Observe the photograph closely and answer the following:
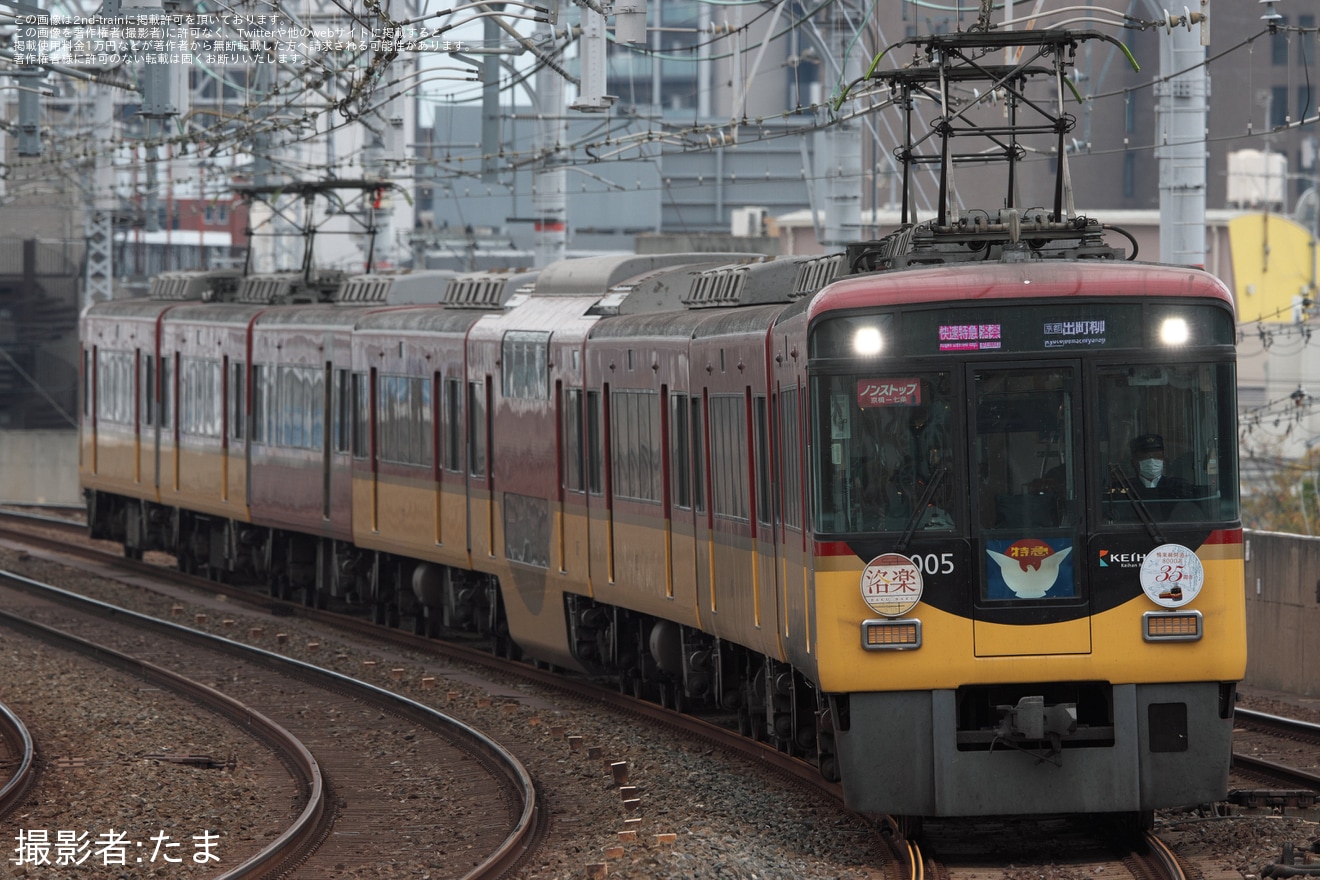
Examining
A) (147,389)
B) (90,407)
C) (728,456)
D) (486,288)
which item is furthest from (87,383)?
(728,456)

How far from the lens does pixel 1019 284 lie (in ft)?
32.3

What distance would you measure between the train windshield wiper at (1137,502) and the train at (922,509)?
0.04 ft

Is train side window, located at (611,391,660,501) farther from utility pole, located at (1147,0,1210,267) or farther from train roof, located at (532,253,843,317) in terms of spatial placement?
utility pole, located at (1147,0,1210,267)

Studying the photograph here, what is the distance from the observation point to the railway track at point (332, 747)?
10.9 meters

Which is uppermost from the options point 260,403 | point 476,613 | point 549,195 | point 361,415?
point 549,195

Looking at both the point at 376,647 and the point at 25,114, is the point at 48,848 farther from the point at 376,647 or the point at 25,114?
the point at 25,114

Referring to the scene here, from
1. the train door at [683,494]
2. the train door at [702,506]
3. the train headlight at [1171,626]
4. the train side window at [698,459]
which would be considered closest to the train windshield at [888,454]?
the train headlight at [1171,626]

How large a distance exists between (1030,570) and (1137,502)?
0.54m

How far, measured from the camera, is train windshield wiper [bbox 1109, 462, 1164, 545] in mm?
9773

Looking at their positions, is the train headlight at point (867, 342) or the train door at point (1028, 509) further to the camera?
the train headlight at point (867, 342)

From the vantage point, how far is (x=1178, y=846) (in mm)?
9992

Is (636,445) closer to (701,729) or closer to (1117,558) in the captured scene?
(701,729)

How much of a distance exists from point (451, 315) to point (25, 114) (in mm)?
8556

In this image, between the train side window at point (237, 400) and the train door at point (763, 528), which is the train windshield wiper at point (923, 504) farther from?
the train side window at point (237, 400)
